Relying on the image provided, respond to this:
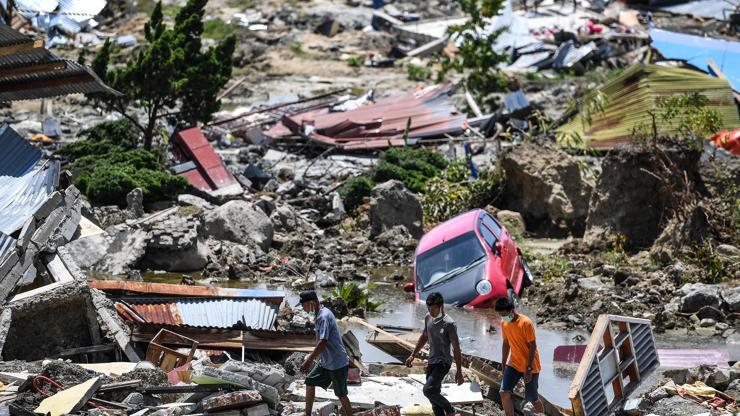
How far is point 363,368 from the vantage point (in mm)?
12742

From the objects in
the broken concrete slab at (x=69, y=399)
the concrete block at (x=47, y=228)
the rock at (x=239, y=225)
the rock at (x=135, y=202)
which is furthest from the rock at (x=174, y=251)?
the broken concrete slab at (x=69, y=399)

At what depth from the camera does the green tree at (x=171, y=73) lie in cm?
2469

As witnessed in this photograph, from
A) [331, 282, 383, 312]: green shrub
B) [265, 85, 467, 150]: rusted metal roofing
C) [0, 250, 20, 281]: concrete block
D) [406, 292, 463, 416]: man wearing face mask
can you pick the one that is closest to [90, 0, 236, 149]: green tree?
[265, 85, 467, 150]: rusted metal roofing

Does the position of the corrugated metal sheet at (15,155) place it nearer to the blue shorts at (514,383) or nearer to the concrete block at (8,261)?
the concrete block at (8,261)

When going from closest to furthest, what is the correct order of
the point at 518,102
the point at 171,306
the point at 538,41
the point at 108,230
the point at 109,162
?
the point at 171,306, the point at 108,230, the point at 109,162, the point at 518,102, the point at 538,41

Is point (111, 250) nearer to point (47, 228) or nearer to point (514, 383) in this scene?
point (47, 228)

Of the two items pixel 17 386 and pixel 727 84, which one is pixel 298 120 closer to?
pixel 727 84

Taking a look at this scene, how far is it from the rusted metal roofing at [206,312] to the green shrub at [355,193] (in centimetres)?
867

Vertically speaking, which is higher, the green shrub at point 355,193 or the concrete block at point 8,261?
the concrete block at point 8,261

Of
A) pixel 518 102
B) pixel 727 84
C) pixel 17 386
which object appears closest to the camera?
pixel 17 386

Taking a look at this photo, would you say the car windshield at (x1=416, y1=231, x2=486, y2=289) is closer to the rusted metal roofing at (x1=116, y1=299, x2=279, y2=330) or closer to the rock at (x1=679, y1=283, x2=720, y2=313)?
the rock at (x1=679, y1=283, x2=720, y2=313)

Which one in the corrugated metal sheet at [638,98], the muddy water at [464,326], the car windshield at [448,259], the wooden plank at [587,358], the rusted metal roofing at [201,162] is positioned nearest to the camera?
the wooden plank at [587,358]

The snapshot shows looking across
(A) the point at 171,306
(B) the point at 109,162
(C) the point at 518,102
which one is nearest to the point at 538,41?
(C) the point at 518,102

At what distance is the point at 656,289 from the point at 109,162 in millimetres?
10867
